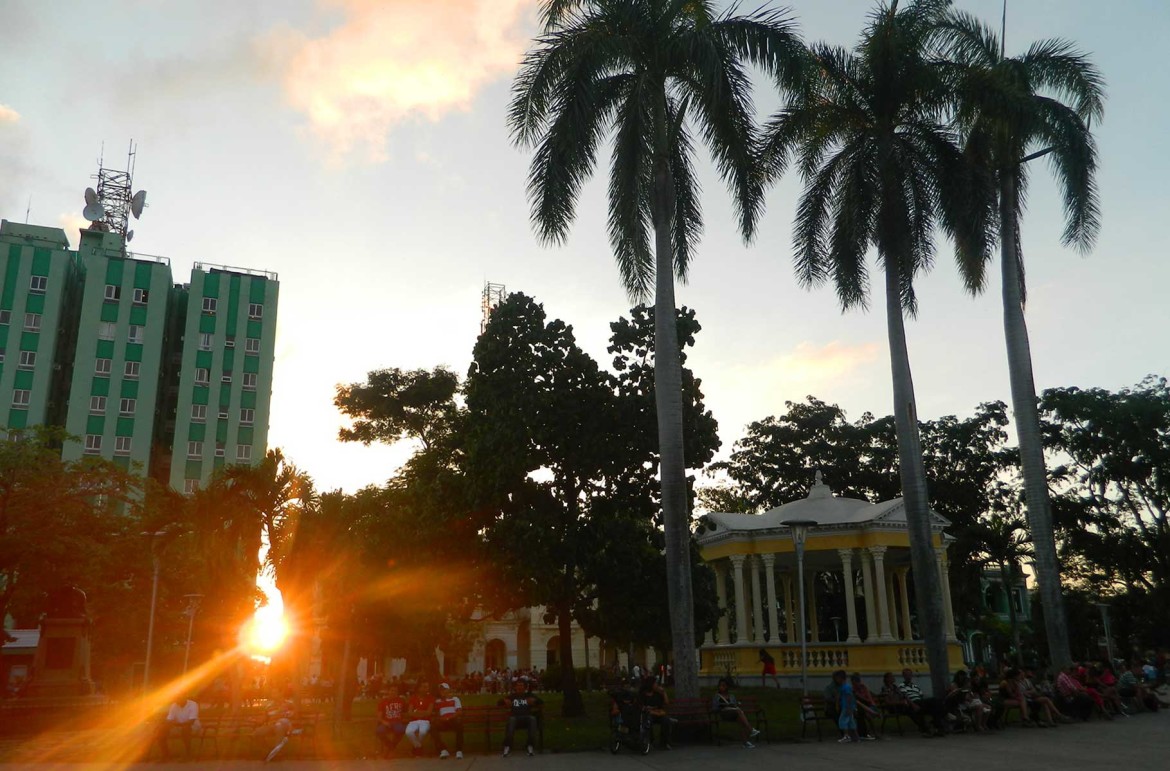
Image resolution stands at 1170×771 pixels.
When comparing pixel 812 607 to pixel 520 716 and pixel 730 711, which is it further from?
pixel 520 716

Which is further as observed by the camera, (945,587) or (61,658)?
(945,587)

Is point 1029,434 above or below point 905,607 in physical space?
above

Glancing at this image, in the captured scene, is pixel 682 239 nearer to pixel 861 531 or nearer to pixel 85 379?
pixel 861 531

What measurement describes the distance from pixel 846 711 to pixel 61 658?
74.1ft

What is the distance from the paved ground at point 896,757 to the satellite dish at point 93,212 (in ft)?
198

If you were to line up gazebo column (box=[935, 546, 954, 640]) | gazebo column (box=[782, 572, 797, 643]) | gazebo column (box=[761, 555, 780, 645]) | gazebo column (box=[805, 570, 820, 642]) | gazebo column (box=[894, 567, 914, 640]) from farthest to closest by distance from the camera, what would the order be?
gazebo column (box=[782, 572, 797, 643]) < gazebo column (box=[805, 570, 820, 642]) < gazebo column (box=[935, 546, 954, 640]) < gazebo column (box=[894, 567, 914, 640]) < gazebo column (box=[761, 555, 780, 645])

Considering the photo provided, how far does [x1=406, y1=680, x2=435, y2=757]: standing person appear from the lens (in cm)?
1647

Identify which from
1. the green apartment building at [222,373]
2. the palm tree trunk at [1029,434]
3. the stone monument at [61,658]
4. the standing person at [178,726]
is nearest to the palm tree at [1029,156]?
the palm tree trunk at [1029,434]

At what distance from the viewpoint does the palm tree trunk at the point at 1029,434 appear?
22891mm

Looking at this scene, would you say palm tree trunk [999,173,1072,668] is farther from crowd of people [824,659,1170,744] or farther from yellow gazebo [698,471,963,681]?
yellow gazebo [698,471,963,681]

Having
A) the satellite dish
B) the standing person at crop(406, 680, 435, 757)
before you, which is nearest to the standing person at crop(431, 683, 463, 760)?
the standing person at crop(406, 680, 435, 757)

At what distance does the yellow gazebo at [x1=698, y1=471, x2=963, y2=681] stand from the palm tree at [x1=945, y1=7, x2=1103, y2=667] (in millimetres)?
5796

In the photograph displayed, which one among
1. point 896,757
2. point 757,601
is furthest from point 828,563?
point 896,757

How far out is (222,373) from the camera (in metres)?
65.9
